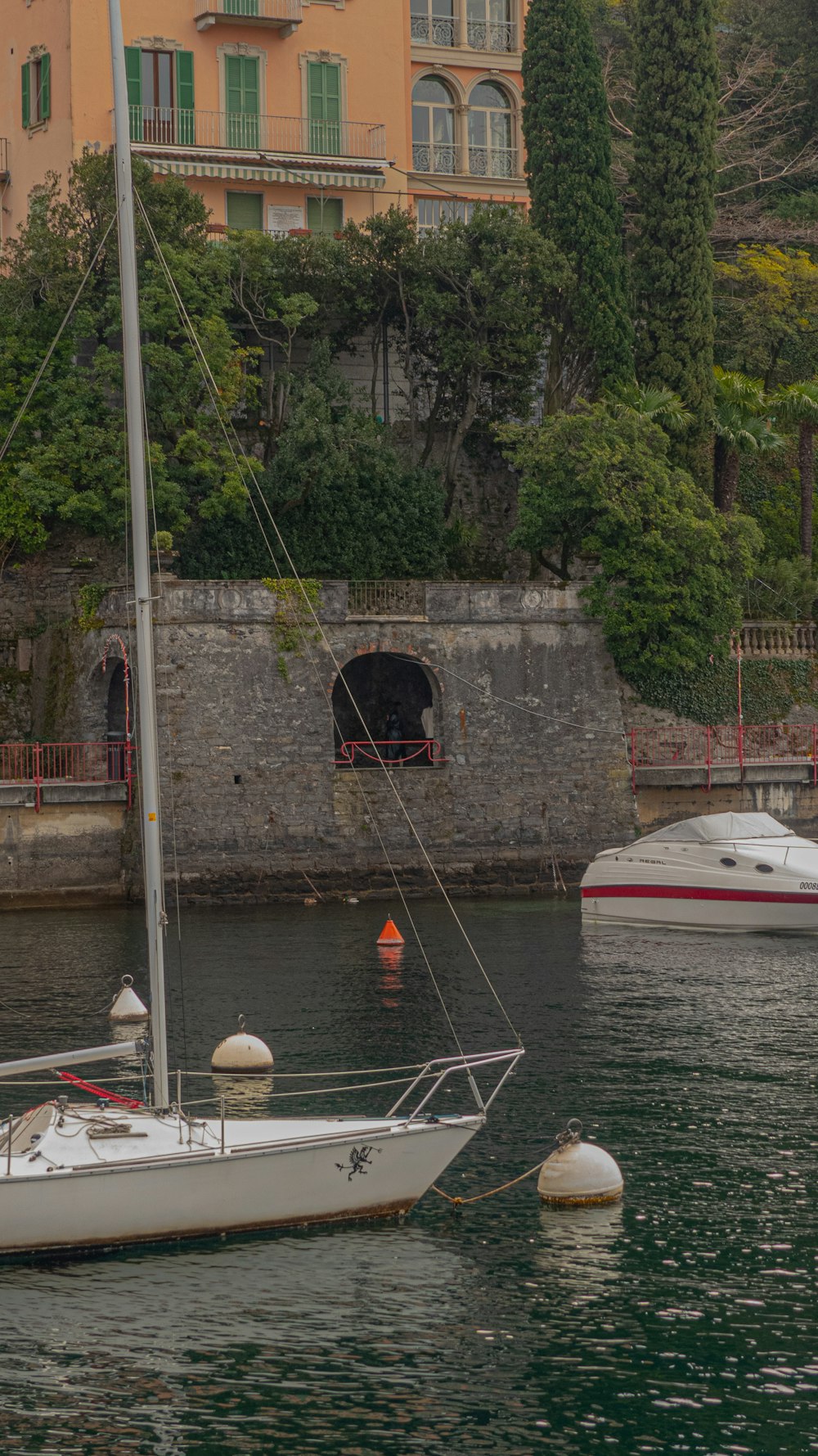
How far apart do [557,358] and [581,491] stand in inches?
240

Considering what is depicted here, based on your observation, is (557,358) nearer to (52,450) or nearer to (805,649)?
(805,649)

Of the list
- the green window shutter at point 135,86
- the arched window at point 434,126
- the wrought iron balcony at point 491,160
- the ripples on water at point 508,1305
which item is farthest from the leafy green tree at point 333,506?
the ripples on water at point 508,1305

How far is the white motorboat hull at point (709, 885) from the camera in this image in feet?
115

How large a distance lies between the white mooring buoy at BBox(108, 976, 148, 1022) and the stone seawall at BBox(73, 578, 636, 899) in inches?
420

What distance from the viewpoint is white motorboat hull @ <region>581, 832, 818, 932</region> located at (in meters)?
35.1

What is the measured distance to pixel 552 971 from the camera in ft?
100.0

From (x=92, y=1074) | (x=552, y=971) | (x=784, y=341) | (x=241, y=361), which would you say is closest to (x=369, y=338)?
(x=241, y=361)

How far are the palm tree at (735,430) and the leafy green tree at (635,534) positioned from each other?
177 inches

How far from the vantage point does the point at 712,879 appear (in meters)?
35.7

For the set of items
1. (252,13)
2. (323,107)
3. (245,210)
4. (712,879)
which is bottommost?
(712,879)

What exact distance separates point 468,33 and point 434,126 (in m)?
3.17

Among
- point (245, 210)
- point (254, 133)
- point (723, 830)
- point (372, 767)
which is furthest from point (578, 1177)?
point (254, 133)

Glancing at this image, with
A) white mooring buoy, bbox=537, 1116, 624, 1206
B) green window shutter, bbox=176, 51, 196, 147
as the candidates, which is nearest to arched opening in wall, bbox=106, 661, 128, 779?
green window shutter, bbox=176, 51, 196, 147

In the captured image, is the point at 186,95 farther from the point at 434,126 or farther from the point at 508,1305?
the point at 508,1305
